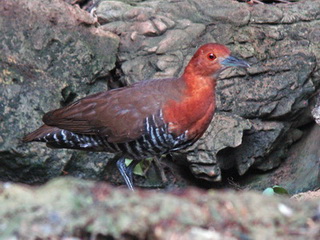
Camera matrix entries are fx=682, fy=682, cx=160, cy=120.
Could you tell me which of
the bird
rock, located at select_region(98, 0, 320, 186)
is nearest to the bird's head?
the bird

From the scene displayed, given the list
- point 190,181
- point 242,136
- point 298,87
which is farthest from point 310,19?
point 190,181

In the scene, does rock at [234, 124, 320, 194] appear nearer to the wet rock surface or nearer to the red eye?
the wet rock surface

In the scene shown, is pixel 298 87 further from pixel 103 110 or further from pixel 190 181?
pixel 103 110

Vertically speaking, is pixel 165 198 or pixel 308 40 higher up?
pixel 165 198

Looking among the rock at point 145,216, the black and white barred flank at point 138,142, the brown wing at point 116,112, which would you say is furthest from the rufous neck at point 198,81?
the rock at point 145,216

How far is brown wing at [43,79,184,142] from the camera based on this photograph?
5.70m

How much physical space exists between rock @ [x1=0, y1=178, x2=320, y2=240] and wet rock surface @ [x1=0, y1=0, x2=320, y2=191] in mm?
3703

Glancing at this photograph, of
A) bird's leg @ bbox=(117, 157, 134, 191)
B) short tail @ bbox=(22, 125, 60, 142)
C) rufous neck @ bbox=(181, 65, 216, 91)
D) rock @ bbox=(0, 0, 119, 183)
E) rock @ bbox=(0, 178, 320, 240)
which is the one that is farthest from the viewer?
rock @ bbox=(0, 0, 119, 183)

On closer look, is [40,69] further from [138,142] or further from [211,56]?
[211,56]

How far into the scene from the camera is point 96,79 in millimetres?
7137

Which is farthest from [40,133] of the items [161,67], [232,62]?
[232,62]

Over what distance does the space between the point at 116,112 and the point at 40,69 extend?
1.36 m

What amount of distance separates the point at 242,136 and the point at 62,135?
2088mm

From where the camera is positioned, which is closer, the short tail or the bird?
the bird
